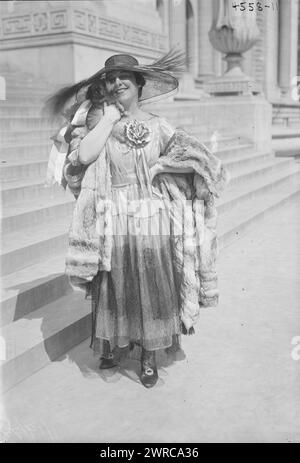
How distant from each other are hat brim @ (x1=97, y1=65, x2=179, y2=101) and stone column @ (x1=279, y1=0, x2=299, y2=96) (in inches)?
1048

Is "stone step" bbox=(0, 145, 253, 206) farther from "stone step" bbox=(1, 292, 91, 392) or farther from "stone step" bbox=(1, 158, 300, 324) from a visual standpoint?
"stone step" bbox=(1, 292, 91, 392)

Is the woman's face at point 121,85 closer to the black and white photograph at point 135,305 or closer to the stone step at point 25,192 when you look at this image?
the black and white photograph at point 135,305

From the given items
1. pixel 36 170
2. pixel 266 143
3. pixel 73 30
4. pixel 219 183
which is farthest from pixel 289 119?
pixel 219 183

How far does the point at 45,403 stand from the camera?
3.39 m

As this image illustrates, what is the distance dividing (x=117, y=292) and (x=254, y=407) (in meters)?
1.09

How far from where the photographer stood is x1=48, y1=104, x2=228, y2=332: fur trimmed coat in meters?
3.38

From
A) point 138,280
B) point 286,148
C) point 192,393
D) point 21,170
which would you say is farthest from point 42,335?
point 286,148

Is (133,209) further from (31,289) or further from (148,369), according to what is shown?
(31,289)

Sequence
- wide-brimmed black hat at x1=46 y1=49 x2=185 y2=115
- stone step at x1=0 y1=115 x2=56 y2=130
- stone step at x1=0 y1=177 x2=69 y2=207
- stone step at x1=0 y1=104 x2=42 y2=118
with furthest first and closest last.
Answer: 1. stone step at x1=0 y1=104 x2=42 y2=118
2. stone step at x1=0 y1=115 x2=56 y2=130
3. stone step at x1=0 y1=177 x2=69 y2=207
4. wide-brimmed black hat at x1=46 y1=49 x2=185 y2=115

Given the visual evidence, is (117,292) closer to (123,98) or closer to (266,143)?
(123,98)

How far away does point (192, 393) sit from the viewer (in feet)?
11.5

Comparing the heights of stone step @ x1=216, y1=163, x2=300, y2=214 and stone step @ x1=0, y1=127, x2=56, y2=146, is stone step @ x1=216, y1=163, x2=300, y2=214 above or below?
below

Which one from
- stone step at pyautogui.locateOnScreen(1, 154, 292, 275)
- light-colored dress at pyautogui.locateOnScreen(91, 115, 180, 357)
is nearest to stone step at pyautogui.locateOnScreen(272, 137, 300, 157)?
stone step at pyautogui.locateOnScreen(1, 154, 292, 275)

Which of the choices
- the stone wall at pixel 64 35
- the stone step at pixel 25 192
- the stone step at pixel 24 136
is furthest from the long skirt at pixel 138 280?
the stone wall at pixel 64 35
